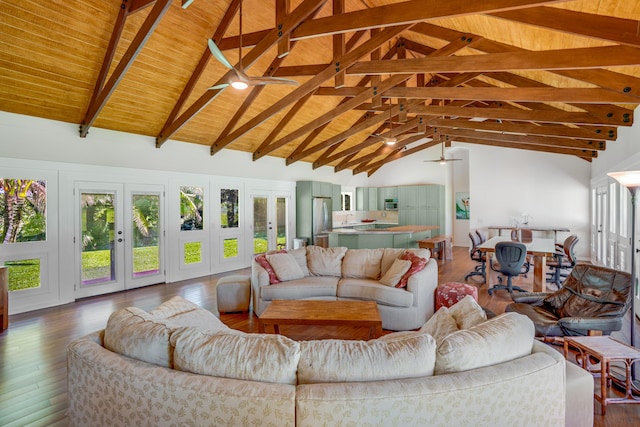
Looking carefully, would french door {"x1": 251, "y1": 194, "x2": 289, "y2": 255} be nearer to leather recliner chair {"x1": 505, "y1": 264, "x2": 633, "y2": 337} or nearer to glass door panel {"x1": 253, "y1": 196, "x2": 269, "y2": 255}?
glass door panel {"x1": 253, "y1": 196, "x2": 269, "y2": 255}

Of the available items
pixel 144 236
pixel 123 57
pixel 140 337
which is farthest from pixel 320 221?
pixel 140 337

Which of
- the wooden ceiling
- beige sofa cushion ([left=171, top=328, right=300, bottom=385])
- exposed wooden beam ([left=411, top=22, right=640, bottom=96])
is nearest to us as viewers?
beige sofa cushion ([left=171, top=328, right=300, bottom=385])

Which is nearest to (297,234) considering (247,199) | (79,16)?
(247,199)

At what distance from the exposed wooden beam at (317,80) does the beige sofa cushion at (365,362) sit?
13.3 ft

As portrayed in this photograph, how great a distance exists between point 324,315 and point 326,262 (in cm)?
161

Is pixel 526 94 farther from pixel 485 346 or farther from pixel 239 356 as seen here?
pixel 239 356

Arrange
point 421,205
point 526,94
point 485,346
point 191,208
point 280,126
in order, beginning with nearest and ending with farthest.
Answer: point 485,346, point 526,94, point 191,208, point 280,126, point 421,205

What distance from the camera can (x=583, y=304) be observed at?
3.11 m

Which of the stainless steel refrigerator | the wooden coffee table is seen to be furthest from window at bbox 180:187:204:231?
the wooden coffee table

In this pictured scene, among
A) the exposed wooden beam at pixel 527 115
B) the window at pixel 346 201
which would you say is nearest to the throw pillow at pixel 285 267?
the exposed wooden beam at pixel 527 115

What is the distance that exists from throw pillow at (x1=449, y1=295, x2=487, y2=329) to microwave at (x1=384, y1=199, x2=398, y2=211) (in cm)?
991

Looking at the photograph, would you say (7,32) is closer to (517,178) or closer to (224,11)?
(224,11)

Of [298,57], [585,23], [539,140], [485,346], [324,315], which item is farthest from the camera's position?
[539,140]

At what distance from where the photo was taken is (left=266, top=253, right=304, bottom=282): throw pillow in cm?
450
